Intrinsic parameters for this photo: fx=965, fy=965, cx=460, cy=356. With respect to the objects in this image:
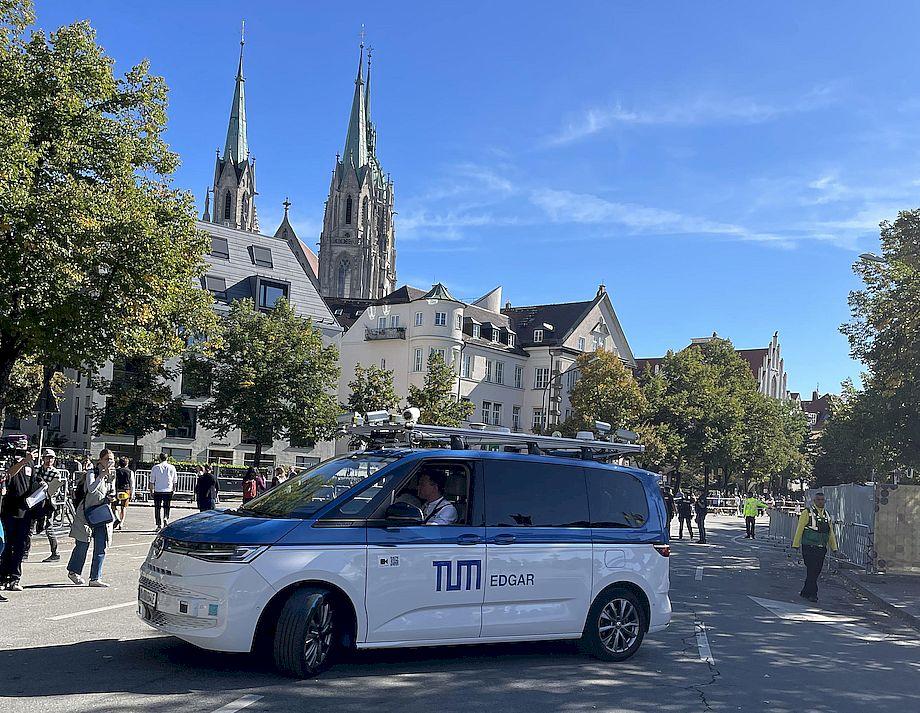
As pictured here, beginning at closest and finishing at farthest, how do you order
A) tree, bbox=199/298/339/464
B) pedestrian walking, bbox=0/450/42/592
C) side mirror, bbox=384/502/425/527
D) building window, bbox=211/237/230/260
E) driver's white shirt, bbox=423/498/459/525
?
side mirror, bbox=384/502/425/527 → driver's white shirt, bbox=423/498/459/525 → pedestrian walking, bbox=0/450/42/592 → tree, bbox=199/298/339/464 → building window, bbox=211/237/230/260

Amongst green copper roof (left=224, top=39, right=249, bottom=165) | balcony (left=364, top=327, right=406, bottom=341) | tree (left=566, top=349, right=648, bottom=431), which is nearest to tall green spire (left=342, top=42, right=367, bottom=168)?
green copper roof (left=224, top=39, right=249, bottom=165)

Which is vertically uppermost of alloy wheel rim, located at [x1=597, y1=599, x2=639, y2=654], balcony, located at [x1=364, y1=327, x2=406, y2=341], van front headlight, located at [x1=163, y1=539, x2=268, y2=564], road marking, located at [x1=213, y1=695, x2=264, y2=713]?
balcony, located at [x1=364, y1=327, x2=406, y2=341]

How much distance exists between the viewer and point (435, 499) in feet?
28.0

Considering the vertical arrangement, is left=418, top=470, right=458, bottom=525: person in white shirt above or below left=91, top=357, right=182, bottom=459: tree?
below

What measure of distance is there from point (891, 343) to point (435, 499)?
67.0 feet

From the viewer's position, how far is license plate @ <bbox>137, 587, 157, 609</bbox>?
773 cm

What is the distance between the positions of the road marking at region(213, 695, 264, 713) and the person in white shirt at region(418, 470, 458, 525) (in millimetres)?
2169

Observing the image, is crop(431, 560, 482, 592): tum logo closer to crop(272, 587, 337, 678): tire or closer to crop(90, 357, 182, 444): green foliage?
crop(272, 587, 337, 678): tire

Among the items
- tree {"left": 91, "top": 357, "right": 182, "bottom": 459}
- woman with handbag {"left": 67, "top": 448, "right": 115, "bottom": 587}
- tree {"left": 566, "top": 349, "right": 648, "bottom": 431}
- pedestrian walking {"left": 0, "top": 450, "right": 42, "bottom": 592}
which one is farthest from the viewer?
tree {"left": 566, "top": 349, "right": 648, "bottom": 431}

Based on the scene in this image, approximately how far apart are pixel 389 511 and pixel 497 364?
6584cm

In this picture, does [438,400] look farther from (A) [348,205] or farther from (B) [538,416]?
(A) [348,205]

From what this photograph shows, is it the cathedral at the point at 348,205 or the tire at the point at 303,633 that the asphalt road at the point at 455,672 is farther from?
the cathedral at the point at 348,205

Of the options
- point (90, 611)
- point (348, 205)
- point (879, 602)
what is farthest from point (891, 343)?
point (348, 205)

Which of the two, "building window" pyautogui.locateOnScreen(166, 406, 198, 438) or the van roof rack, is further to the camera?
"building window" pyautogui.locateOnScreen(166, 406, 198, 438)
